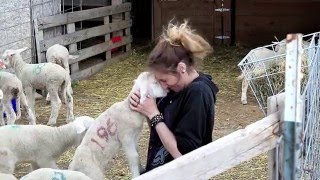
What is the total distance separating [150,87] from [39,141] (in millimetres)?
1697

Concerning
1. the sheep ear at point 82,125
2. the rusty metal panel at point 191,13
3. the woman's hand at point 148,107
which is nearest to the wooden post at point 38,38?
the sheep ear at point 82,125

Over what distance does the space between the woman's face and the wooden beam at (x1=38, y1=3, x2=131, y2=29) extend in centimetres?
591

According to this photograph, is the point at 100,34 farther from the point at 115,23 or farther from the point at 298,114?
the point at 298,114

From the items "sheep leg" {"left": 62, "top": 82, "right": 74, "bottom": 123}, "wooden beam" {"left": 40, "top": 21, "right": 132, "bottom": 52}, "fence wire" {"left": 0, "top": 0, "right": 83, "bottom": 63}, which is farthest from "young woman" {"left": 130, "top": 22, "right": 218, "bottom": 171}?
"wooden beam" {"left": 40, "top": 21, "right": 132, "bottom": 52}

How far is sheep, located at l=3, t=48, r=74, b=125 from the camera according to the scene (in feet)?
21.6

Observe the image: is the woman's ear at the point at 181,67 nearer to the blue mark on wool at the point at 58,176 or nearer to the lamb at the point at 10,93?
the blue mark on wool at the point at 58,176

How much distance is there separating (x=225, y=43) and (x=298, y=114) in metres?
10.9

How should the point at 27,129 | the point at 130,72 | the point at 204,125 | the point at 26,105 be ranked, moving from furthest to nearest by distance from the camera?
1. the point at 130,72
2. the point at 26,105
3. the point at 27,129
4. the point at 204,125

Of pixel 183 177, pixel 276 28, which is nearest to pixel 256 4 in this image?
pixel 276 28

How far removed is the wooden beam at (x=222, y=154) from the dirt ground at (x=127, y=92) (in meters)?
2.94

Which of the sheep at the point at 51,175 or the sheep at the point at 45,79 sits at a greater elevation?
the sheep at the point at 51,175

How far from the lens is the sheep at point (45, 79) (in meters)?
6.58

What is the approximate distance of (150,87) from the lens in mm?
3066

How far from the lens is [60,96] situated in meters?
6.99
